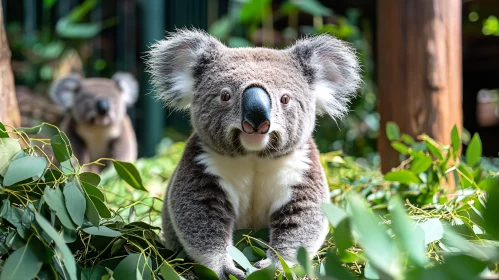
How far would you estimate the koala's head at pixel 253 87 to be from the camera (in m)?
1.66

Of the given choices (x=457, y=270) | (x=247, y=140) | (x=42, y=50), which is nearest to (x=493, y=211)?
(x=457, y=270)

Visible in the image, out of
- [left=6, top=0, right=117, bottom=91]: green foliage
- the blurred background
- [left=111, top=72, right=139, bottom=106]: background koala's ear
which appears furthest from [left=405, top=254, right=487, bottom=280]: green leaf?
[left=6, top=0, right=117, bottom=91]: green foliage

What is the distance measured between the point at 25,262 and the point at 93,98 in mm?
4347

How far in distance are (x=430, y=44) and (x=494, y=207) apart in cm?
240

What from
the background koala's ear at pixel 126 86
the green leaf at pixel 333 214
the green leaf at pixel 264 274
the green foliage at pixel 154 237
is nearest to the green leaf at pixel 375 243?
the green foliage at pixel 154 237

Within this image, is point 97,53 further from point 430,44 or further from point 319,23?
point 430,44

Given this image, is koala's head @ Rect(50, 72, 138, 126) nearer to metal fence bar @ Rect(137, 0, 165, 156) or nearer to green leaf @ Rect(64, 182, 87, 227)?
metal fence bar @ Rect(137, 0, 165, 156)

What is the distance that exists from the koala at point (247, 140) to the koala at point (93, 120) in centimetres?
337

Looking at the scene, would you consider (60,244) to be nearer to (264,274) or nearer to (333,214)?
(264,274)

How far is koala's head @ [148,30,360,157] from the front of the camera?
1.66m

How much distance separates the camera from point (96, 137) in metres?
5.39

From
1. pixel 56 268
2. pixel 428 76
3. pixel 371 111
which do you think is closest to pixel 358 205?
pixel 56 268

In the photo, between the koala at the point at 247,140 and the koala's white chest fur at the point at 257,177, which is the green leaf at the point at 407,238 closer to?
the koala at the point at 247,140

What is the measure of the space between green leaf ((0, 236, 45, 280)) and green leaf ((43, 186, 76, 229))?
0.09 meters
